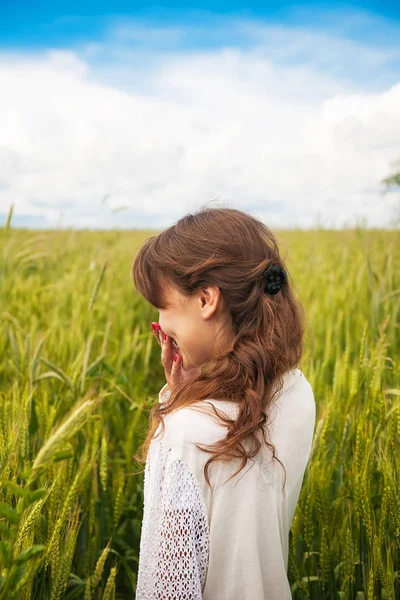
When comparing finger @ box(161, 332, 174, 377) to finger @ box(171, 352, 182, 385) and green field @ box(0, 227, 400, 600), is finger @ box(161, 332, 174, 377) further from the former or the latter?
green field @ box(0, 227, 400, 600)

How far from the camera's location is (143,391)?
6.99 feet

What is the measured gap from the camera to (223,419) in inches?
37.5

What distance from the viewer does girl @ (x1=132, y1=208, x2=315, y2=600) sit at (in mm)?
933

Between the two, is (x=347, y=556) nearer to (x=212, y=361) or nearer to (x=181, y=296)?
(x=212, y=361)

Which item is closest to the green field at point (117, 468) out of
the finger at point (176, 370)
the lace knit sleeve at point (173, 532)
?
the lace knit sleeve at point (173, 532)

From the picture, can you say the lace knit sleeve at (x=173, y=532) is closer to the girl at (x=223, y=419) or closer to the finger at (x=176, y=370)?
the girl at (x=223, y=419)

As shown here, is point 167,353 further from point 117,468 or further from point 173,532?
point 117,468

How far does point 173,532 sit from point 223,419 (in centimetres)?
20

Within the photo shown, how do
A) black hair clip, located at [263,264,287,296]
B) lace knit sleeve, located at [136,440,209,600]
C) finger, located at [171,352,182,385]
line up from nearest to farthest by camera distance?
lace knit sleeve, located at [136,440,209,600] < black hair clip, located at [263,264,287,296] < finger, located at [171,352,182,385]

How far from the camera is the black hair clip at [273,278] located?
3.56 ft

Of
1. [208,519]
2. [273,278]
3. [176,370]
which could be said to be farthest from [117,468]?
[273,278]

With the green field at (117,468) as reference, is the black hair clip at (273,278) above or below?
above

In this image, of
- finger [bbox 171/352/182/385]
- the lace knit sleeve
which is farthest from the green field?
finger [bbox 171/352/182/385]

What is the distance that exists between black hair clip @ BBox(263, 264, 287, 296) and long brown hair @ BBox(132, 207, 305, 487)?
0.03ft
